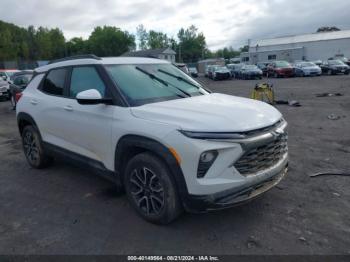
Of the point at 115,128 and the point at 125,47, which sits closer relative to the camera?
the point at 115,128

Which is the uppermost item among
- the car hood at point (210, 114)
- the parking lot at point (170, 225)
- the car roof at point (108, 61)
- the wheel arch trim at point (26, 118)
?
the car roof at point (108, 61)

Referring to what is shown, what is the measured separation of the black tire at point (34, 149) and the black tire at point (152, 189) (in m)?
2.41

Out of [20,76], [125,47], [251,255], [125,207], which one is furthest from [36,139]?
[125,47]

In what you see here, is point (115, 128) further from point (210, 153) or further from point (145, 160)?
point (210, 153)

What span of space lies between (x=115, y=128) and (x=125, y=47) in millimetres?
105968

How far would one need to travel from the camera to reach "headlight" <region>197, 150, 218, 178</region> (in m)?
2.95

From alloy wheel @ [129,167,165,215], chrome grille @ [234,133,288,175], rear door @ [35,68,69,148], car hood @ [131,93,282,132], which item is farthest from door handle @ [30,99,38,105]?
chrome grille @ [234,133,288,175]

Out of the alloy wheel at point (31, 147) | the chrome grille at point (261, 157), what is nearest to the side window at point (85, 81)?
the alloy wheel at point (31, 147)

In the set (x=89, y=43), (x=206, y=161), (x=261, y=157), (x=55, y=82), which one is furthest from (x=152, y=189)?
(x=89, y=43)

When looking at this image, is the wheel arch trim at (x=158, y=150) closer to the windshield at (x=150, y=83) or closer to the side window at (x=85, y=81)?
the windshield at (x=150, y=83)

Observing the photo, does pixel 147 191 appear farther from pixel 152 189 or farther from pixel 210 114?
pixel 210 114

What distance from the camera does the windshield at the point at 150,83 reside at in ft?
12.5

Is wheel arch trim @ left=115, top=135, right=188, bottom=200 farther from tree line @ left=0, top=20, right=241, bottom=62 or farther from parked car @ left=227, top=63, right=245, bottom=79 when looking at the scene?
tree line @ left=0, top=20, right=241, bottom=62

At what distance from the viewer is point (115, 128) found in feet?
11.9
